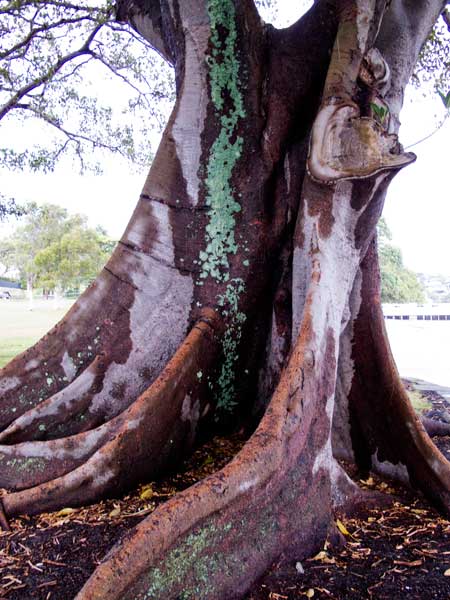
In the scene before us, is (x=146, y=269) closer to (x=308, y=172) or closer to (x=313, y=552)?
(x=308, y=172)

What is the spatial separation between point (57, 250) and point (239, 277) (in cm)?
1819

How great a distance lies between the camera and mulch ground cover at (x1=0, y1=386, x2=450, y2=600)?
77.4 inches

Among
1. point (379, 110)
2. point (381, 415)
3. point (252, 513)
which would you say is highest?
point (379, 110)

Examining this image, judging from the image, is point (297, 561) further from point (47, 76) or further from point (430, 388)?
point (47, 76)

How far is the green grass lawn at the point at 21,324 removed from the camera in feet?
44.7

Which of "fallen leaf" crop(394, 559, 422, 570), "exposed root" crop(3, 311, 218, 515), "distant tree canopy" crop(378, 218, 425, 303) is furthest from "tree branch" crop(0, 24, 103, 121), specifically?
"distant tree canopy" crop(378, 218, 425, 303)

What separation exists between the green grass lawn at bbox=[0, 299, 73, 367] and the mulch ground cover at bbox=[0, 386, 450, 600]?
28.4 feet

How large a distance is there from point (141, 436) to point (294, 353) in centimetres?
85

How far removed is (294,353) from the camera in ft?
8.12

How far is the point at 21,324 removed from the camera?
66.8 ft

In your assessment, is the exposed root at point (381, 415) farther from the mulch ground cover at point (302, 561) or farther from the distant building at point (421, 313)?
the distant building at point (421, 313)

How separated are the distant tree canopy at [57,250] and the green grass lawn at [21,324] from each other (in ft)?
4.60

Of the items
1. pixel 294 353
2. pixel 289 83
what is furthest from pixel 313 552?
pixel 289 83

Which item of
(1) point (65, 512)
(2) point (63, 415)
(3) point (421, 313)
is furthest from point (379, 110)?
(3) point (421, 313)
